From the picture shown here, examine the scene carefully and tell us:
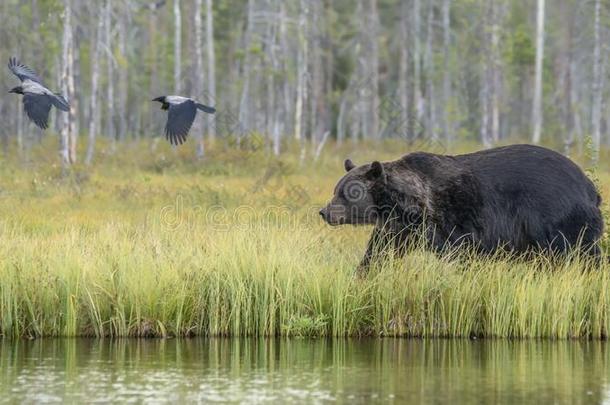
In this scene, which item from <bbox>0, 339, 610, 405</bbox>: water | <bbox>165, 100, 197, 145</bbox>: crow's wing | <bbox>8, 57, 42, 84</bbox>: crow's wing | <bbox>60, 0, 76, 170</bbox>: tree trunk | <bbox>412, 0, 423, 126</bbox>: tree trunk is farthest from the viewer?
<bbox>412, 0, 423, 126</bbox>: tree trunk

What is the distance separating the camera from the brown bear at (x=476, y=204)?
11.3 meters

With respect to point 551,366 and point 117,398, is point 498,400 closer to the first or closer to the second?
point 551,366

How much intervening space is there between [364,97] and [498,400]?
1711 inches

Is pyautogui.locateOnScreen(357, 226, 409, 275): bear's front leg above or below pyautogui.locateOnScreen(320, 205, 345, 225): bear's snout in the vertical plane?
below

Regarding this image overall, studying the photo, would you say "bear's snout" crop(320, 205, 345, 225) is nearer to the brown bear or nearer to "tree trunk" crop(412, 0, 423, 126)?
the brown bear

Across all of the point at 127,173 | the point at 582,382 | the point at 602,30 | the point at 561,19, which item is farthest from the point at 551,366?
the point at 561,19

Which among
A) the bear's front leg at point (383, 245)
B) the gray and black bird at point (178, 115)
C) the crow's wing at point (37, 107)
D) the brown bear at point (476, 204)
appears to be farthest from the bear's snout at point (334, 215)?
the crow's wing at point (37, 107)

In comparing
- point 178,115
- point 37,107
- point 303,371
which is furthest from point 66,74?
point 303,371

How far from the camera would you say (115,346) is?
9.92m

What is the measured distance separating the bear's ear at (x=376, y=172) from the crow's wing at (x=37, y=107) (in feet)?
12.1

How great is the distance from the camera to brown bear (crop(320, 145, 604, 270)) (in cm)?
1134

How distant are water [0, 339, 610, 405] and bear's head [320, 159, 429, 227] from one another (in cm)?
148

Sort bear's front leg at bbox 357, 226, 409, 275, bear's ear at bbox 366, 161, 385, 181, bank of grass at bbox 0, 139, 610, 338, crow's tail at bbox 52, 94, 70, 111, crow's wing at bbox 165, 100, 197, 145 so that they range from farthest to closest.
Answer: crow's tail at bbox 52, 94, 70, 111 < crow's wing at bbox 165, 100, 197, 145 < bear's ear at bbox 366, 161, 385, 181 < bear's front leg at bbox 357, 226, 409, 275 < bank of grass at bbox 0, 139, 610, 338

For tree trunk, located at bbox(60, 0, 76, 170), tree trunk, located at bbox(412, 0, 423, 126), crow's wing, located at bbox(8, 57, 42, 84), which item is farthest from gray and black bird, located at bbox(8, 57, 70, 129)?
tree trunk, located at bbox(412, 0, 423, 126)
